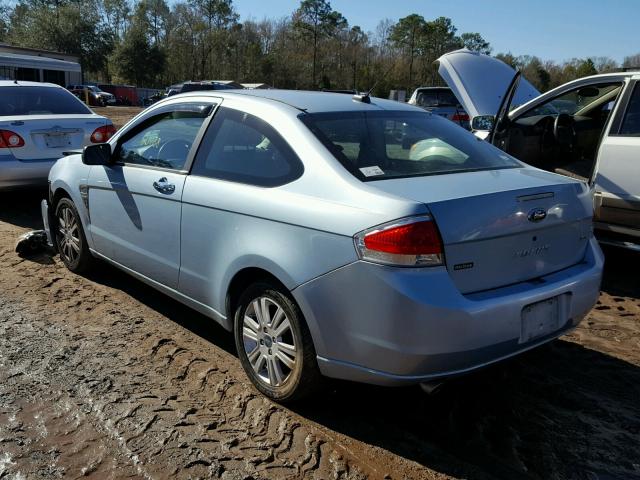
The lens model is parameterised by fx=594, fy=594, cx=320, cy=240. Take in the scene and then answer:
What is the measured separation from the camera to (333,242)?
2.72 m

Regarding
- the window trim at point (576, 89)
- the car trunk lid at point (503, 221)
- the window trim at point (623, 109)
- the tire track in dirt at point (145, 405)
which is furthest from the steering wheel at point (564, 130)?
the tire track in dirt at point (145, 405)

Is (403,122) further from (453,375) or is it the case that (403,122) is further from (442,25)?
(442,25)

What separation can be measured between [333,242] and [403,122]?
1364 millimetres

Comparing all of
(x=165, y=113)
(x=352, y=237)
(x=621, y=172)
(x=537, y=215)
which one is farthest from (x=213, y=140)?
(x=621, y=172)

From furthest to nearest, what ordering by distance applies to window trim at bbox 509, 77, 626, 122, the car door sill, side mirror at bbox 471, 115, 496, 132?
side mirror at bbox 471, 115, 496, 132, window trim at bbox 509, 77, 626, 122, the car door sill

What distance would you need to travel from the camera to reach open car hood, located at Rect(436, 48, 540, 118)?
7309 millimetres

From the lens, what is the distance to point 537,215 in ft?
9.62

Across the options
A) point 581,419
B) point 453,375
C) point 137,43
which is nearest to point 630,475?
point 581,419

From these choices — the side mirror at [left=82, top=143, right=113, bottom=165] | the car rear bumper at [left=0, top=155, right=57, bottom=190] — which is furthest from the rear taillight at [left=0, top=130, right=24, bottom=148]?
the side mirror at [left=82, top=143, right=113, bottom=165]

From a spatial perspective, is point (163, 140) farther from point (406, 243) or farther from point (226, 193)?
point (406, 243)

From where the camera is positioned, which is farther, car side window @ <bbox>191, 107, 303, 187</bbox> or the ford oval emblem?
car side window @ <bbox>191, 107, 303, 187</bbox>

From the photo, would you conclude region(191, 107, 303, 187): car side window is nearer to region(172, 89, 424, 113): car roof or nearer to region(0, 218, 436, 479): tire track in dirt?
region(172, 89, 424, 113): car roof

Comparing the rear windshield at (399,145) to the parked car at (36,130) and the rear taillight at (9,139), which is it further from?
the rear taillight at (9,139)

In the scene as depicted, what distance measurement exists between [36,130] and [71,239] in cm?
266
